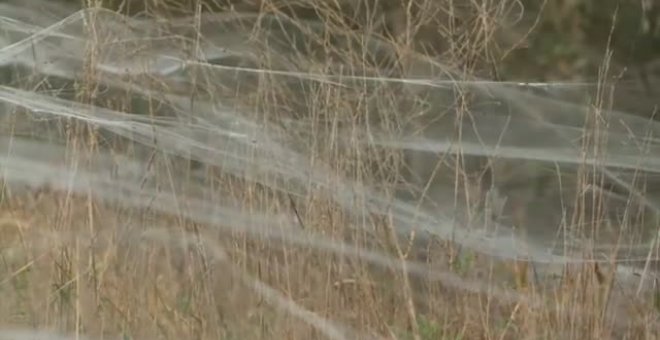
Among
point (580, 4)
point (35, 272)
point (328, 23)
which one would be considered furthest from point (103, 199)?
point (580, 4)

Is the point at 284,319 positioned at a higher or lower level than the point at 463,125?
lower

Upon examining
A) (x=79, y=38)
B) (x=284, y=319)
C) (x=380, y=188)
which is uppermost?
(x=79, y=38)

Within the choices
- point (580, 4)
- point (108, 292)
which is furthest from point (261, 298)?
point (580, 4)

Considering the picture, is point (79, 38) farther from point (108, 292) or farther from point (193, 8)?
point (108, 292)

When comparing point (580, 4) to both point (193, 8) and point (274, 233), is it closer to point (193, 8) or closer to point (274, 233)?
point (193, 8)

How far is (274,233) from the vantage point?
13.2 ft

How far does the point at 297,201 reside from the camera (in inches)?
160

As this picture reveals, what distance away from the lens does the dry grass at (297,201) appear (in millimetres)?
3914

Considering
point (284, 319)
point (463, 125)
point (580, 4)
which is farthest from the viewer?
point (580, 4)

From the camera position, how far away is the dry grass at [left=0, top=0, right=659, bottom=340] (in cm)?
391

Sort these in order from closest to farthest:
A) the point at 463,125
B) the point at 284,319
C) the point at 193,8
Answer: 1. the point at 284,319
2. the point at 463,125
3. the point at 193,8

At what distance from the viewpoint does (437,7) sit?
14.1 ft

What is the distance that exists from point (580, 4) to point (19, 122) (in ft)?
6.52

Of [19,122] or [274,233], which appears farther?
[19,122]
